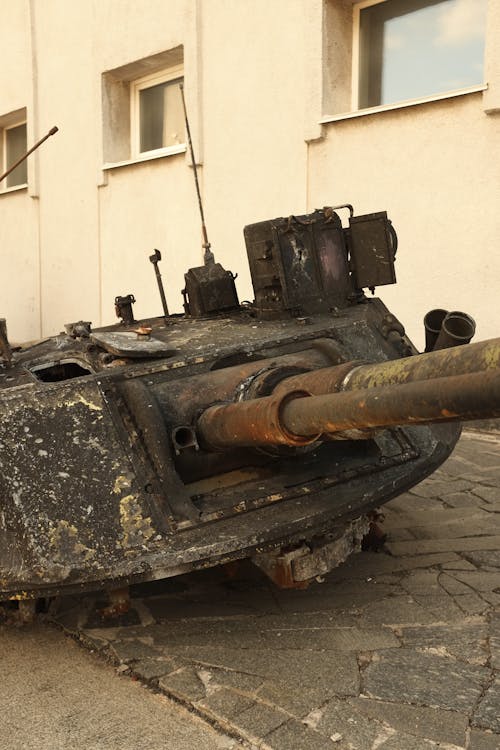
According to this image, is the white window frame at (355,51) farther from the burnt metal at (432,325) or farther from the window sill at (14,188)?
the window sill at (14,188)

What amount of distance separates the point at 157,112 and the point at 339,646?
311 inches

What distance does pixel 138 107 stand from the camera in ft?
33.4

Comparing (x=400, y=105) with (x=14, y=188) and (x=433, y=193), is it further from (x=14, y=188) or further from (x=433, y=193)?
(x=14, y=188)

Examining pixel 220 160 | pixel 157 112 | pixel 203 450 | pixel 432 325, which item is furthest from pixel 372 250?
pixel 157 112

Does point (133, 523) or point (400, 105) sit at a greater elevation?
point (400, 105)

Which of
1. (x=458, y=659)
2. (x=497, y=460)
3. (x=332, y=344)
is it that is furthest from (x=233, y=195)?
(x=458, y=659)

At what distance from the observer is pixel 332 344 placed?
12.5 feet

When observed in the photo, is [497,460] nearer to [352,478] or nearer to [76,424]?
[352,478]

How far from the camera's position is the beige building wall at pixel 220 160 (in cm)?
675

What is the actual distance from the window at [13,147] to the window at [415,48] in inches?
248

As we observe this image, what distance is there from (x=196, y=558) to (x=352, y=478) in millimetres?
785

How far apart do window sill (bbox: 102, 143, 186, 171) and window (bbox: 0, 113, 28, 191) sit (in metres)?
2.77

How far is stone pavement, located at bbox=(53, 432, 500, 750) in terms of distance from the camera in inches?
108

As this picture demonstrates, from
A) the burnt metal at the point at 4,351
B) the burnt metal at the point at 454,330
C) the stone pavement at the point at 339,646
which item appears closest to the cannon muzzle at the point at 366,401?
the stone pavement at the point at 339,646
